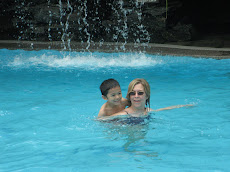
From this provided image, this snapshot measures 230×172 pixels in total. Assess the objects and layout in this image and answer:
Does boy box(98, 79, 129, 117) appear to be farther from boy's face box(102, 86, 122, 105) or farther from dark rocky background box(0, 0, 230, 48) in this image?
dark rocky background box(0, 0, 230, 48)

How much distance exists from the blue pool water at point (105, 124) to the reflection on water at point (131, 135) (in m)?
0.01

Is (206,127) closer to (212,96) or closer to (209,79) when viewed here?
(212,96)

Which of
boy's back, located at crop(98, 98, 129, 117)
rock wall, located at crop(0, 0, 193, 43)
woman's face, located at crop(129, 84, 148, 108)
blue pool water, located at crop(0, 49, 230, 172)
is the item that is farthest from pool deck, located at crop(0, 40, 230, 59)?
woman's face, located at crop(129, 84, 148, 108)

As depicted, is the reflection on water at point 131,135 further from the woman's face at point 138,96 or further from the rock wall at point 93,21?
the rock wall at point 93,21

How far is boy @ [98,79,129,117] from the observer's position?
423 centimetres

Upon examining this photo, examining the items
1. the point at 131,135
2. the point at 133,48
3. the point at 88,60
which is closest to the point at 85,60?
the point at 88,60

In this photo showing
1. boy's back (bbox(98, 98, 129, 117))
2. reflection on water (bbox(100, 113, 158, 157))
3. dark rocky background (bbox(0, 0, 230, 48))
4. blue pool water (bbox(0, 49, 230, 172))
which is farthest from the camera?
dark rocky background (bbox(0, 0, 230, 48))

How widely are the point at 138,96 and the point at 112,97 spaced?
0.32 m

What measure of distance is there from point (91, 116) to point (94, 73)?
11.1 feet

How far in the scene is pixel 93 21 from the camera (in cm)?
1450

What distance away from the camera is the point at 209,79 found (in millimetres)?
7938

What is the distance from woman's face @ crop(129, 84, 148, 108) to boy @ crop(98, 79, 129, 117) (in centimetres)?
17

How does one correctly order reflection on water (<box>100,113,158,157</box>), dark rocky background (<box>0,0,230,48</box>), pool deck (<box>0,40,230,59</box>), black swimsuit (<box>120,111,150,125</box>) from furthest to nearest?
dark rocky background (<box>0,0,230,48</box>) → pool deck (<box>0,40,230,59</box>) → black swimsuit (<box>120,111,150,125</box>) → reflection on water (<box>100,113,158,157</box>)

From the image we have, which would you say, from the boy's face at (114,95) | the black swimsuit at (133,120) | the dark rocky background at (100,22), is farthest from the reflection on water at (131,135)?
the dark rocky background at (100,22)
